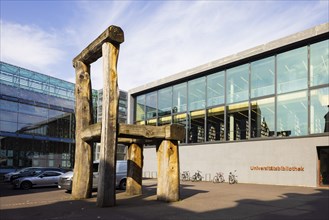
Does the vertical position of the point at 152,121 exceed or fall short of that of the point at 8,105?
it falls short

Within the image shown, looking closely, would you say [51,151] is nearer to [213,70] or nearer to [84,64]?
[213,70]

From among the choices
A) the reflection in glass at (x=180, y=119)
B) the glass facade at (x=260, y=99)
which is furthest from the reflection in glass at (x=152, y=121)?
the reflection in glass at (x=180, y=119)

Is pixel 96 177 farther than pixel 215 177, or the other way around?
pixel 215 177

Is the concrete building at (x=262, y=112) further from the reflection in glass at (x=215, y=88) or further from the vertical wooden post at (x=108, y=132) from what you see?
the vertical wooden post at (x=108, y=132)

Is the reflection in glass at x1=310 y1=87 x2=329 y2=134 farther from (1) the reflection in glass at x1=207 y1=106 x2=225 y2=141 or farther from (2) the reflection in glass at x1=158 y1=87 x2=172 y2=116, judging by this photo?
(2) the reflection in glass at x1=158 y1=87 x2=172 y2=116

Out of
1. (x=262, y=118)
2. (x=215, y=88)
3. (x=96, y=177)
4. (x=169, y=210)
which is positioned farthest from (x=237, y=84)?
(x=169, y=210)

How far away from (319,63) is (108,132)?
626 inches

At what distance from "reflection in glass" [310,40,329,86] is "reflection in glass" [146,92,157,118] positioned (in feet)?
53.8

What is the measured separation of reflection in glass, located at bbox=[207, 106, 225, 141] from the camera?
1091 inches

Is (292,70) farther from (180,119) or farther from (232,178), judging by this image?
(180,119)

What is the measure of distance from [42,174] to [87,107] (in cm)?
1008

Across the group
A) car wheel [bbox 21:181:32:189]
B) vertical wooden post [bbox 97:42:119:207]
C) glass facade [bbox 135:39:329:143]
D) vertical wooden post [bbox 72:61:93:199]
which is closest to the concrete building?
glass facade [bbox 135:39:329:143]

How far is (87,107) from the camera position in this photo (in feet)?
46.2

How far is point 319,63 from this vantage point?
21.8 meters
